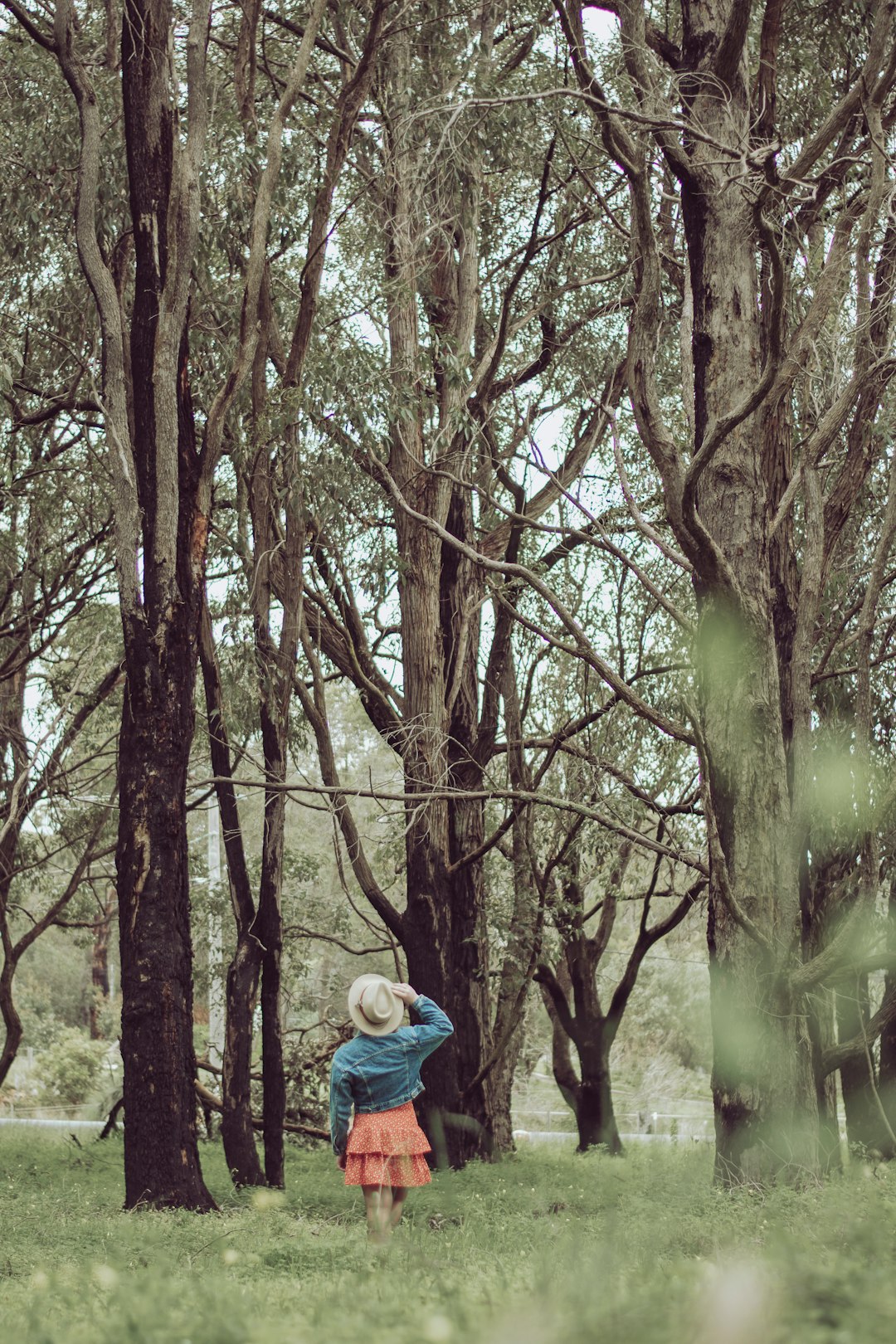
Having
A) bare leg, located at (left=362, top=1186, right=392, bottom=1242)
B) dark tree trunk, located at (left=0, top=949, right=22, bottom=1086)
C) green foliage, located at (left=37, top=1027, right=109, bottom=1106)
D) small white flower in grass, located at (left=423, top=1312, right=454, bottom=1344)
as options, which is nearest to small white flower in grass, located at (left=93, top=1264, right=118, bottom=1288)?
small white flower in grass, located at (left=423, top=1312, right=454, bottom=1344)

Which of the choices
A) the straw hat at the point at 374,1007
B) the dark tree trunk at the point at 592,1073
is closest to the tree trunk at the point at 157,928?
the straw hat at the point at 374,1007

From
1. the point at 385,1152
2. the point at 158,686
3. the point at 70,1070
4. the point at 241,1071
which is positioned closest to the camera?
the point at 385,1152

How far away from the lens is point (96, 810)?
1669 cm

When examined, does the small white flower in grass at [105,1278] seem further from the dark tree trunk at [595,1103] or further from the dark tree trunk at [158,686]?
the dark tree trunk at [595,1103]

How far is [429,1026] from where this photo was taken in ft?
22.8

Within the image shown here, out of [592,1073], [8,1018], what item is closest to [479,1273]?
[592,1073]

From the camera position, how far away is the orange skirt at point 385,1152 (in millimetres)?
6707

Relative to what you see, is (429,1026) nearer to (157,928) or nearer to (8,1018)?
(157,928)

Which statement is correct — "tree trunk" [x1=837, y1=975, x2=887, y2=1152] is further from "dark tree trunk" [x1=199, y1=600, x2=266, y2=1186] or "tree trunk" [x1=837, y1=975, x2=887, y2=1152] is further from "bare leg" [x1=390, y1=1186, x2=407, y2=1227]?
"bare leg" [x1=390, y1=1186, x2=407, y2=1227]

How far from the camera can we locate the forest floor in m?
2.65

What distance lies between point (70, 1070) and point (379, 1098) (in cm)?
2467

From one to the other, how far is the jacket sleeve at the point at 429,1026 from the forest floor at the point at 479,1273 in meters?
0.85

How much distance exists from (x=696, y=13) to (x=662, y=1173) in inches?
291

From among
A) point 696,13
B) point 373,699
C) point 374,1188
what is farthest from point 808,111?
point 374,1188
